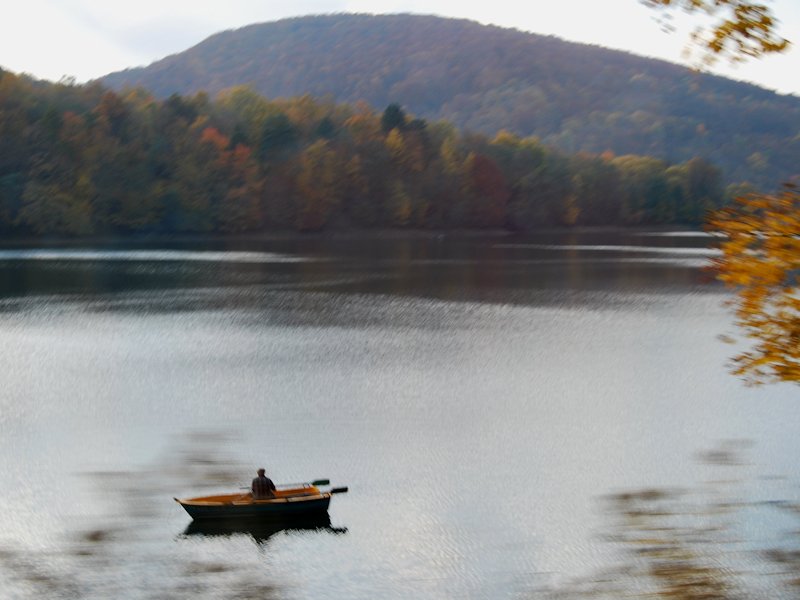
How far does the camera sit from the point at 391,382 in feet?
97.9

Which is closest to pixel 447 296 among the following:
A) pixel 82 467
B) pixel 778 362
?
pixel 82 467

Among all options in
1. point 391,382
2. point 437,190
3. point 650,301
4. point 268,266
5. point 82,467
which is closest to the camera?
point 82,467

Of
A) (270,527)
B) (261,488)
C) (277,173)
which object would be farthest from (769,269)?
(277,173)

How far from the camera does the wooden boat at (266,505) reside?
16.9 meters

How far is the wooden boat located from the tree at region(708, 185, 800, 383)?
37.6 feet

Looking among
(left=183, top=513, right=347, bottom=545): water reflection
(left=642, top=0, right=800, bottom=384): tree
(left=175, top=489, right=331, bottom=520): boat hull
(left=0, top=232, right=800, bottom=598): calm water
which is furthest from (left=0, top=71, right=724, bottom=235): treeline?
(left=642, top=0, right=800, bottom=384): tree

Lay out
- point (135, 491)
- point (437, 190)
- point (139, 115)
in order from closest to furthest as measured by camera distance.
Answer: point (135, 491), point (139, 115), point (437, 190)

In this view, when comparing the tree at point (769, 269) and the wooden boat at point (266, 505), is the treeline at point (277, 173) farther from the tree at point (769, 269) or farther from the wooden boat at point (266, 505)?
the tree at point (769, 269)

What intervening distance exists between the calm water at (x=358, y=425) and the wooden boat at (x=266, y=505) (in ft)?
1.11

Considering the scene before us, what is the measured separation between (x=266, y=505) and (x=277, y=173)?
307 feet

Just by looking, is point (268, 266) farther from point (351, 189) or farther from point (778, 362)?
point (778, 362)

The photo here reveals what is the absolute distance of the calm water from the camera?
38.8ft

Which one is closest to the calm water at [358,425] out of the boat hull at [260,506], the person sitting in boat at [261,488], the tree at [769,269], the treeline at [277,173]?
the boat hull at [260,506]

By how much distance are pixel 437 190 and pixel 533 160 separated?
19373 mm
